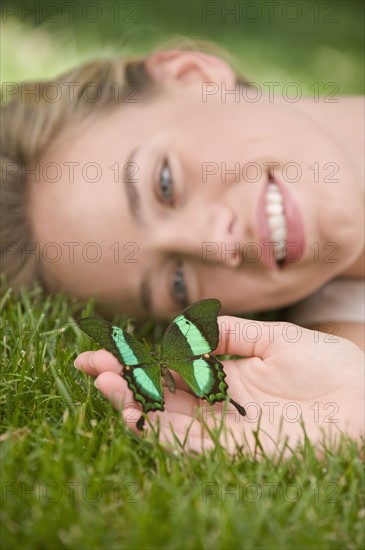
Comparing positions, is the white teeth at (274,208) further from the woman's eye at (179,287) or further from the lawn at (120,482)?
the lawn at (120,482)

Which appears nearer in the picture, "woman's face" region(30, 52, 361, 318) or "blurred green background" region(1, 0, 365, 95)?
"woman's face" region(30, 52, 361, 318)

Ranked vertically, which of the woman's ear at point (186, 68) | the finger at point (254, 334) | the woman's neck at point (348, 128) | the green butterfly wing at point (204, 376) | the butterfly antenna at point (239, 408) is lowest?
the butterfly antenna at point (239, 408)

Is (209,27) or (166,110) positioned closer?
(166,110)

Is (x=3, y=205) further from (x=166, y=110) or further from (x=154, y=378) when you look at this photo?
(x=154, y=378)

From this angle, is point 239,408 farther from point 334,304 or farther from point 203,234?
point 334,304

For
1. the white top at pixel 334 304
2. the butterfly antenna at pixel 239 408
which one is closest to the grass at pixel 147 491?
the butterfly antenna at pixel 239 408

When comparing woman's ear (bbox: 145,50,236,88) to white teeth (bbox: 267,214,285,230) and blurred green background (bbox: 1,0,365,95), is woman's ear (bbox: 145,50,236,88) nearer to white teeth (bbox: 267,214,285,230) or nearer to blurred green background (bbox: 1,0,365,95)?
white teeth (bbox: 267,214,285,230)

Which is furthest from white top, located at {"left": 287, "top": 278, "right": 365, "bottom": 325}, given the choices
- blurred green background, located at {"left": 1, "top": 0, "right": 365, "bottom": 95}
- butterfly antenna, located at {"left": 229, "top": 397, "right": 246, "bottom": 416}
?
blurred green background, located at {"left": 1, "top": 0, "right": 365, "bottom": 95}

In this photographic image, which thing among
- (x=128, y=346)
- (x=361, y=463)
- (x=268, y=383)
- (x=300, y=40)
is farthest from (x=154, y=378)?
(x=300, y=40)
